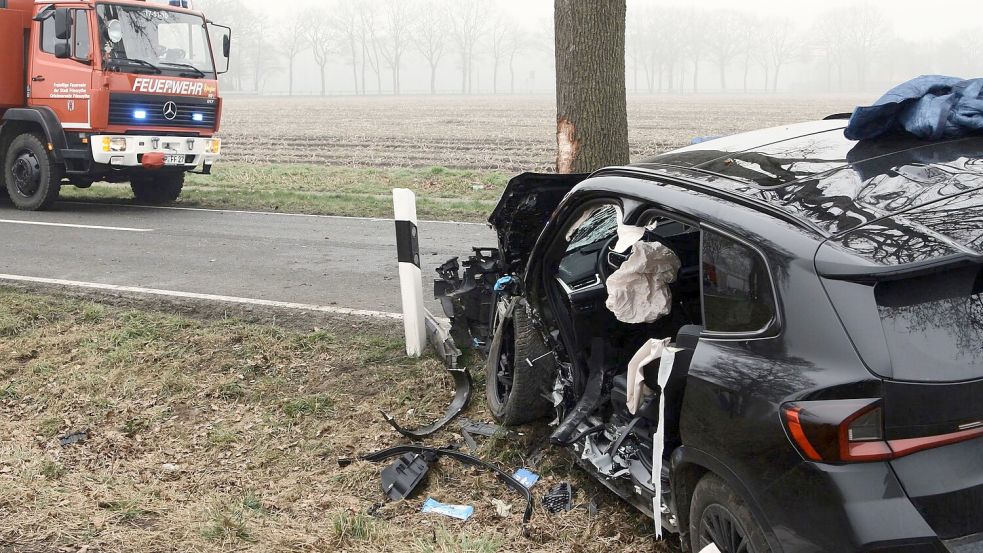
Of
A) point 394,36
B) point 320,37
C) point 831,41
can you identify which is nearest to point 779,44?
point 831,41

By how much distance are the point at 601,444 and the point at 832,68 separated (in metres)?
154

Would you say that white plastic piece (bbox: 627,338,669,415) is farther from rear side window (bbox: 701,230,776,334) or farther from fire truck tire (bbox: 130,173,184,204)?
fire truck tire (bbox: 130,173,184,204)

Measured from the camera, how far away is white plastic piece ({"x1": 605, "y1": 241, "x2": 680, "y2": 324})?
345 cm

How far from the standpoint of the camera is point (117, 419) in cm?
507

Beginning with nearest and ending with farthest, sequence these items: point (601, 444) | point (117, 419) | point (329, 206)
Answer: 1. point (601, 444)
2. point (117, 419)
3. point (329, 206)

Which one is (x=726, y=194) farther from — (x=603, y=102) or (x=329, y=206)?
(x=329, y=206)

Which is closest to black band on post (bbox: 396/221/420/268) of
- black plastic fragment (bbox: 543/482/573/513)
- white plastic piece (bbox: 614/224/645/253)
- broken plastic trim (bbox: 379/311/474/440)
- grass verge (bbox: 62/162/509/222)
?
broken plastic trim (bbox: 379/311/474/440)

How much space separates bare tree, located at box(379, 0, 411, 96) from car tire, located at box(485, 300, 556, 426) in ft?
416

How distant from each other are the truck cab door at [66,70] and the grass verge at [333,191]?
7.29 ft

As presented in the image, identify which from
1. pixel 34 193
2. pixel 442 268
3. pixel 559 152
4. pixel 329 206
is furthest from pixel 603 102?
pixel 34 193

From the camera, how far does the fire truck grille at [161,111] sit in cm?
1265

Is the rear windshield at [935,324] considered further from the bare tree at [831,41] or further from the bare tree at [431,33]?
the bare tree at [831,41]

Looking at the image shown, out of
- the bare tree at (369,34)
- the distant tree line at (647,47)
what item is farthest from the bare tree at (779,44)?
the bare tree at (369,34)

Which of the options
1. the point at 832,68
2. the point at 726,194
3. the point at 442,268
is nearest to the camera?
the point at 726,194
